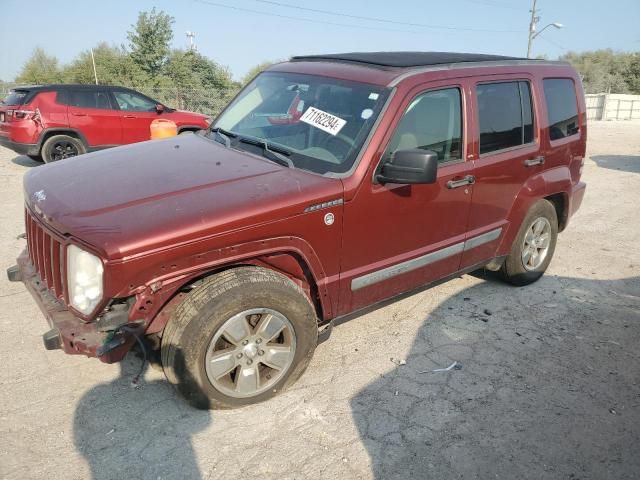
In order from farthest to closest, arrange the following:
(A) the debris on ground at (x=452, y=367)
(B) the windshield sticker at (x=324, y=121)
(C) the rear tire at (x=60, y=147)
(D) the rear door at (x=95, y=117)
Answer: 1. (D) the rear door at (x=95, y=117)
2. (C) the rear tire at (x=60, y=147)
3. (A) the debris on ground at (x=452, y=367)
4. (B) the windshield sticker at (x=324, y=121)

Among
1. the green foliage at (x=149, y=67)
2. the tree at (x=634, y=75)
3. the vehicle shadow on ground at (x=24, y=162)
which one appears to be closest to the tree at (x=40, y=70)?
the green foliage at (x=149, y=67)

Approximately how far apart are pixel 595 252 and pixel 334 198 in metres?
4.28

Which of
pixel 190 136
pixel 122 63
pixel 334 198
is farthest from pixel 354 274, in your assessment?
pixel 122 63

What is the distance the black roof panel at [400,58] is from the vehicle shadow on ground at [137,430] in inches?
102

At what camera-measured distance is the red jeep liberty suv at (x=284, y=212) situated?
243 cm

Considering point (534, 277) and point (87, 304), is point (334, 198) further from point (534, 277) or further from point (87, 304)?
point (534, 277)

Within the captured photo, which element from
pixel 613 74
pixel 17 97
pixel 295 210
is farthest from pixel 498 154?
pixel 613 74

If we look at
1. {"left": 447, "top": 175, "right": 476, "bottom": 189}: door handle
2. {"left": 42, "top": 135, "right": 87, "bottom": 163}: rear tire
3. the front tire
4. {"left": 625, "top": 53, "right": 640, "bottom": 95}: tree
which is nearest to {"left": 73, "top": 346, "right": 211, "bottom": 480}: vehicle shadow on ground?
the front tire

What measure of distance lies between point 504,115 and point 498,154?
1.14ft

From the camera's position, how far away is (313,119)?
327cm

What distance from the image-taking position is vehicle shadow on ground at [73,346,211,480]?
2434 mm

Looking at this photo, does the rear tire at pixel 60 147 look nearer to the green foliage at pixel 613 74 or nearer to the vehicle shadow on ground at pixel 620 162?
the vehicle shadow on ground at pixel 620 162

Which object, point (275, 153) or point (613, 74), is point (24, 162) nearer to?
point (275, 153)

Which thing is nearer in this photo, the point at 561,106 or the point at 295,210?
the point at 295,210
